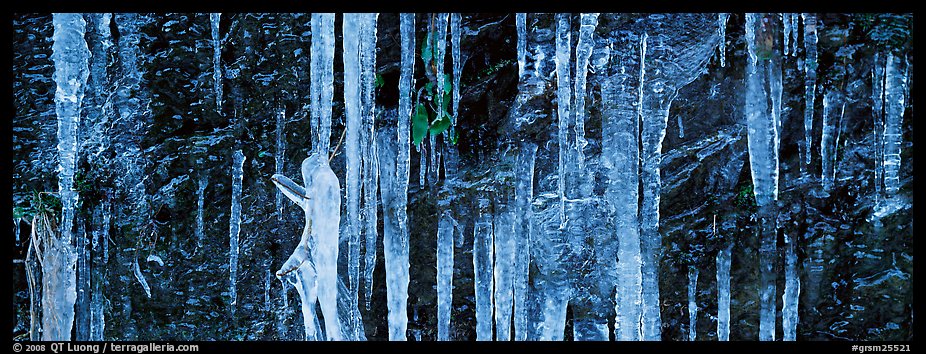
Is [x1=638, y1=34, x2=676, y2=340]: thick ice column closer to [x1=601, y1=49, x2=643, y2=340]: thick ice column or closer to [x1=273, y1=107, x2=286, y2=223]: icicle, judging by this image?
[x1=601, y1=49, x2=643, y2=340]: thick ice column

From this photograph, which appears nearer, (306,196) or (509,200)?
(306,196)

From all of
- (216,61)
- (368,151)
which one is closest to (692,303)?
(368,151)

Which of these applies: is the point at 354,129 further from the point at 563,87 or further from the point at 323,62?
the point at 563,87

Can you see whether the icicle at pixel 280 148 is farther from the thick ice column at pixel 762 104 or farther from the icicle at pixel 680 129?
the thick ice column at pixel 762 104

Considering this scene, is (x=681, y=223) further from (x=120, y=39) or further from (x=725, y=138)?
(x=120, y=39)

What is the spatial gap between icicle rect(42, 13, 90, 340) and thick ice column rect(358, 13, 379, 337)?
1278 millimetres

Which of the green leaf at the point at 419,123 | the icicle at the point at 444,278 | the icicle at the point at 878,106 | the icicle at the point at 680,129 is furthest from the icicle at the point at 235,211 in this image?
the icicle at the point at 878,106

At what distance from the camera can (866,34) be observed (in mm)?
2977

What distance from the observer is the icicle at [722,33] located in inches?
117

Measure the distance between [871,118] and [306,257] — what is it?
2.56m

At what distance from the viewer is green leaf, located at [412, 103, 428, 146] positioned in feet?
9.98

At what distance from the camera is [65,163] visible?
2945 millimetres

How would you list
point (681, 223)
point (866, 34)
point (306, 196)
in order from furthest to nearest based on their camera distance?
point (681, 223), point (866, 34), point (306, 196)

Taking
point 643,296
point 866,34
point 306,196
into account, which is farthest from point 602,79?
point 306,196
